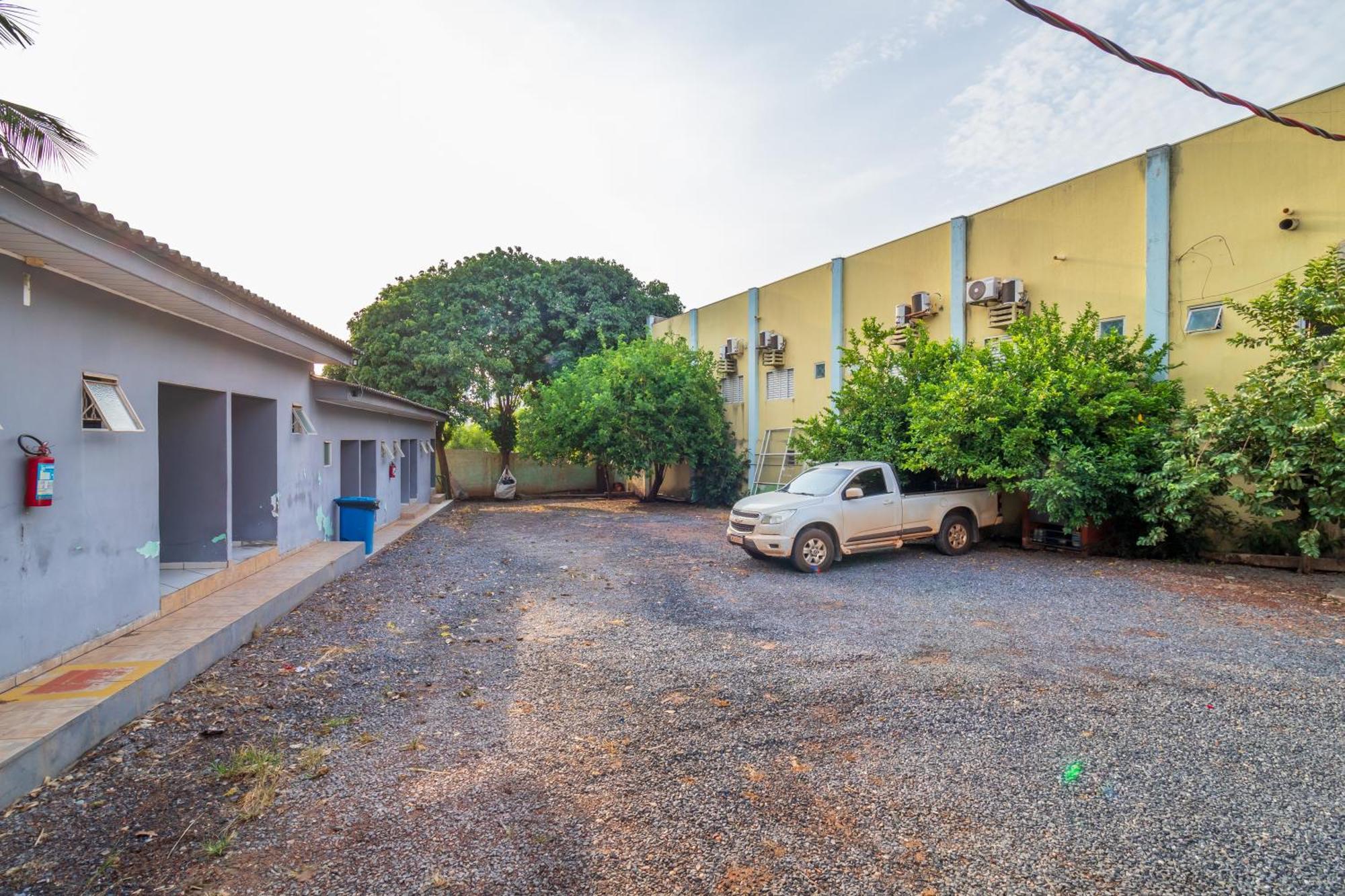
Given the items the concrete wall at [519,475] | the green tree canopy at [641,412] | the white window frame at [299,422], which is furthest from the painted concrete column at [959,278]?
the concrete wall at [519,475]

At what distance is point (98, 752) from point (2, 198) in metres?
3.27

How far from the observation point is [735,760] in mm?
3861

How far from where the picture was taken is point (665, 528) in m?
15.8

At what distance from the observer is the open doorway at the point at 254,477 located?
29.0 ft

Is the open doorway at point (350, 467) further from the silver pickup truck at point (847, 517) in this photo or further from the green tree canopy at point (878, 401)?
the green tree canopy at point (878, 401)

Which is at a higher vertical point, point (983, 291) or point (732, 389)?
point (983, 291)

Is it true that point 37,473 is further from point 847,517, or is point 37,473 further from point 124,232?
point 847,517

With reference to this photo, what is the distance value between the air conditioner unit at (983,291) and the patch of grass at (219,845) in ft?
46.4

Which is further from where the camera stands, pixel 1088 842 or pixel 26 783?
pixel 26 783

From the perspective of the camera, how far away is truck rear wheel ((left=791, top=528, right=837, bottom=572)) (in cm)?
974

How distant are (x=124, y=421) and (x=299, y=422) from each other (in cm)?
465

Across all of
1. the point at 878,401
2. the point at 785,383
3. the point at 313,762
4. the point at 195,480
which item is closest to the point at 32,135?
the point at 195,480

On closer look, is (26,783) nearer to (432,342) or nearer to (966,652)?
(966,652)

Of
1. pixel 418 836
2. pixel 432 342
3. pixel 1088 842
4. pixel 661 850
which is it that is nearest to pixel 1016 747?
pixel 1088 842
